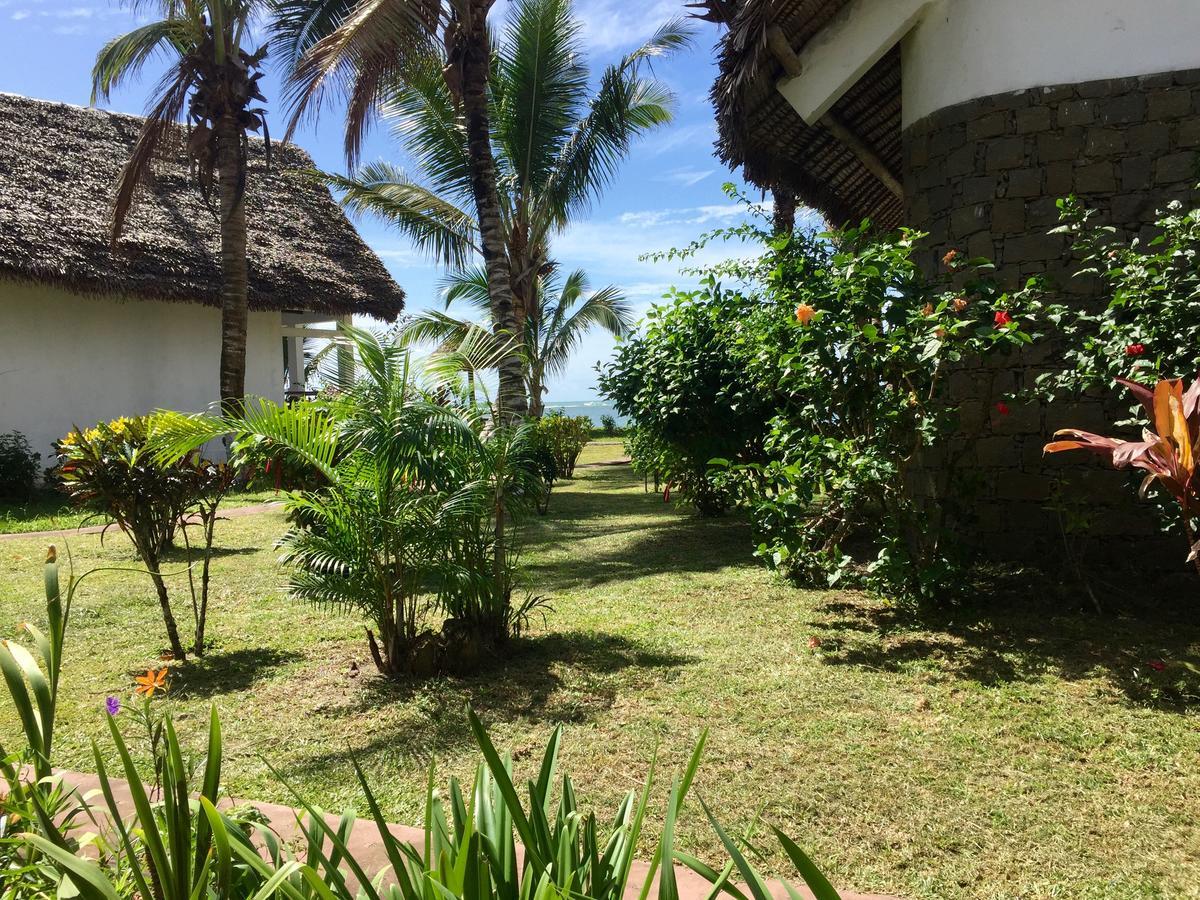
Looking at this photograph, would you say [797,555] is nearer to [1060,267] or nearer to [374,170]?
[1060,267]

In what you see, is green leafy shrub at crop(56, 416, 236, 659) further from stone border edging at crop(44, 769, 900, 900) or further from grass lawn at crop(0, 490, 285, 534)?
grass lawn at crop(0, 490, 285, 534)

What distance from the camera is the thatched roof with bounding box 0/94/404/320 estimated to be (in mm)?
12625

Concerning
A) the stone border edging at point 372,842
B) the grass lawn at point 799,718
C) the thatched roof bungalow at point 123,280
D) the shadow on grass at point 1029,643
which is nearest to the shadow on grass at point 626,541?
the grass lawn at point 799,718

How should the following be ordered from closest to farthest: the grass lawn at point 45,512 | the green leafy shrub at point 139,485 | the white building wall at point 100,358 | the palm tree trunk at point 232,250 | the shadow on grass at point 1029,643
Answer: the shadow on grass at point 1029,643
the green leafy shrub at point 139,485
the grass lawn at point 45,512
the palm tree trunk at point 232,250
the white building wall at point 100,358

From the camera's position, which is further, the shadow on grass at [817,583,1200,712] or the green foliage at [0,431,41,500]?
the green foliage at [0,431,41,500]

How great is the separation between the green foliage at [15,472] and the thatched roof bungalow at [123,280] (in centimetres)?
77

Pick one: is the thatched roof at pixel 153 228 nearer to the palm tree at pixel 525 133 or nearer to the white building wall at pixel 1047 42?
the palm tree at pixel 525 133

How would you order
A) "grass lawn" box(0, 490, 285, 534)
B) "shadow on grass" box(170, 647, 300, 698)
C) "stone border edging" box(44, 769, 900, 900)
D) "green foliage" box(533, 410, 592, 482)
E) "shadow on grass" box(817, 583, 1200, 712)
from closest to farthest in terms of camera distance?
"stone border edging" box(44, 769, 900, 900), "shadow on grass" box(817, 583, 1200, 712), "shadow on grass" box(170, 647, 300, 698), "grass lawn" box(0, 490, 285, 534), "green foliage" box(533, 410, 592, 482)

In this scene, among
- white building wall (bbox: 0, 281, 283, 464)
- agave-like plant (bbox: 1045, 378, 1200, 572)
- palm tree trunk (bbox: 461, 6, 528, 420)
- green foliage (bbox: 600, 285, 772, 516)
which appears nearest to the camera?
agave-like plant (bbox: 1045, 378, 1200, 572)

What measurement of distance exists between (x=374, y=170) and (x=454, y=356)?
12.5 meters

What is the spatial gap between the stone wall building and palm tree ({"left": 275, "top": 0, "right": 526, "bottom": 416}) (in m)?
3.40

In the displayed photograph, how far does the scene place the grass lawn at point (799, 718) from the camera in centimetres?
258

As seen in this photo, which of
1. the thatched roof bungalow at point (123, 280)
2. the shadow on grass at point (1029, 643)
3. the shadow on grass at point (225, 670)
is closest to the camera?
the shadow on grass at point (1029, 643)

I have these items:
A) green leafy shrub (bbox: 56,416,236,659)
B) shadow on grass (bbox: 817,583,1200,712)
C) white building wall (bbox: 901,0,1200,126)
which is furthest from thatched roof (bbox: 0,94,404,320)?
shadow on grass (bbox: 817,583,1200,712)
